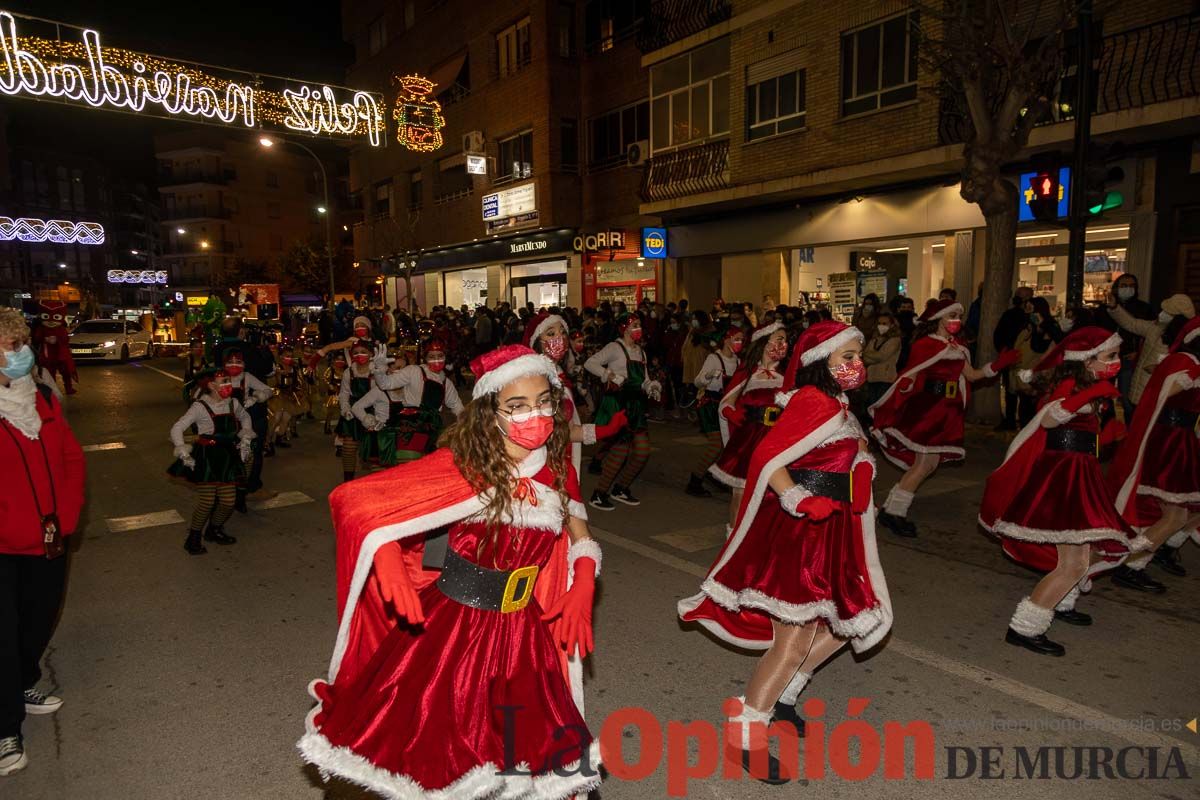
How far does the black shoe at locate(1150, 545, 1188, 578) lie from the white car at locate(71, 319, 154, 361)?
31.7 m

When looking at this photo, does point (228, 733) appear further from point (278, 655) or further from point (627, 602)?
point (627, 602)

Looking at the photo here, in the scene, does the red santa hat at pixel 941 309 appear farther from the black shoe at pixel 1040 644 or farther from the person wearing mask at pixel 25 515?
the person wearing mask at pixel 25 515

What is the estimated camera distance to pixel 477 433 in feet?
8.98

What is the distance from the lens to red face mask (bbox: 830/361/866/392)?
142 inches

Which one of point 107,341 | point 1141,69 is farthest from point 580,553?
point 107,341

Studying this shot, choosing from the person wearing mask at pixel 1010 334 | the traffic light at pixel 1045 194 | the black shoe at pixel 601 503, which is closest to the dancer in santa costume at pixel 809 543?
the black shoe at pixel 601 503

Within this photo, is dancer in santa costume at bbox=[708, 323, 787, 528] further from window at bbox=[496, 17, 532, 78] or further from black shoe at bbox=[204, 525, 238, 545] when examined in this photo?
window at bbox=[496, 17, 532, 78]

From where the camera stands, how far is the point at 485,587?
260 centimetres

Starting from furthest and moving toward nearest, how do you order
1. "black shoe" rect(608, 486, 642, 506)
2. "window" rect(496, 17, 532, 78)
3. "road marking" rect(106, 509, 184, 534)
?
"window" rect(496, 17, 532, 78), "black shoe" rect(608, 486, 642, 506), "road marking" rect(106, 509, 184, 534)

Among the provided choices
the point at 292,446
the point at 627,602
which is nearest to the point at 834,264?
the point at 292,446

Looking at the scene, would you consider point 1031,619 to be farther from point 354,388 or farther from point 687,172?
point 687,172

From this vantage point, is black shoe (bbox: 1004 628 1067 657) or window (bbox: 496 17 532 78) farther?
window (bbox: 496 17 532 78)

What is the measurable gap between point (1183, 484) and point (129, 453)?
12.9 meters

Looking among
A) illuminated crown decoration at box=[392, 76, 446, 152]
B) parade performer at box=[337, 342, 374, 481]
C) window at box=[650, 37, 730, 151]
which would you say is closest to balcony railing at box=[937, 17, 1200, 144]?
window at box=[650, 37, 730, 151]
